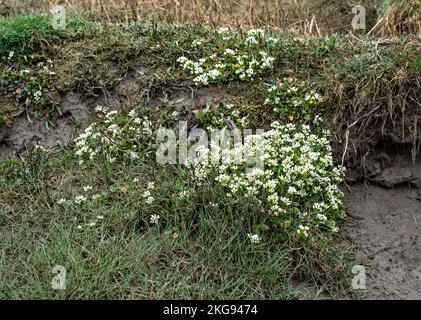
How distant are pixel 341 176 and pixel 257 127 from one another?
31.2 inches

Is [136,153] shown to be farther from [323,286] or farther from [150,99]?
[323,286]

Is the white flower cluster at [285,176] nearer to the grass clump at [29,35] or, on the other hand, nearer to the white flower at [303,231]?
the white flower at [303,231]

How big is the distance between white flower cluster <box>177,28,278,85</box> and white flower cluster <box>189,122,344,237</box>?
2.60 ft

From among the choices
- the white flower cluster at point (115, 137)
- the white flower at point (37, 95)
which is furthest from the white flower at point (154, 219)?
the white flower at point (37, 95)

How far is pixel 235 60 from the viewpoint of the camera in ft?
17.4

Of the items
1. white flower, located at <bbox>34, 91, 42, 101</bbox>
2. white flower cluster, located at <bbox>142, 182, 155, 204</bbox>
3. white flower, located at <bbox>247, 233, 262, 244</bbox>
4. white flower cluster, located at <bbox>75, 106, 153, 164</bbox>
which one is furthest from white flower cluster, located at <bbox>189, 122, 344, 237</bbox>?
white flower, located at <bbox>34, 91, 42, 101</bbox>

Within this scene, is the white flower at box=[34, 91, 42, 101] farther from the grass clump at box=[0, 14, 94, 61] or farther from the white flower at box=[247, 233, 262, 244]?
the white flower at box=[247, 233, 262, 244]

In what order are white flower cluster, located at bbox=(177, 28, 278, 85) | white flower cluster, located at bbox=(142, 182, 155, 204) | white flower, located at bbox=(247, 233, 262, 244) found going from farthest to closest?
white flower cluster, located at bbox=(177, 28, 278, 85)
white flower cluster, located at bbox=(142, 182, 155, 204)
white flower, located at bbox=(247, 233, 262, 244)

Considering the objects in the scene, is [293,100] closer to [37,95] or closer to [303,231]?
[303,231]

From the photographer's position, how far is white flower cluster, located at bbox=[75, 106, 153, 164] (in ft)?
15.8

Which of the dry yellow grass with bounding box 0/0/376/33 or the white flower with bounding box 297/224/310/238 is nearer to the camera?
the white flower with bounding box 297/224/310/238

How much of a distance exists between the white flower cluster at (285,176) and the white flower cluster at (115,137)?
593 mm

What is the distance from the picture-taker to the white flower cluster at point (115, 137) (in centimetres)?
482

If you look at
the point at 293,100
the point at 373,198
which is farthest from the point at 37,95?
the point at 373,198
